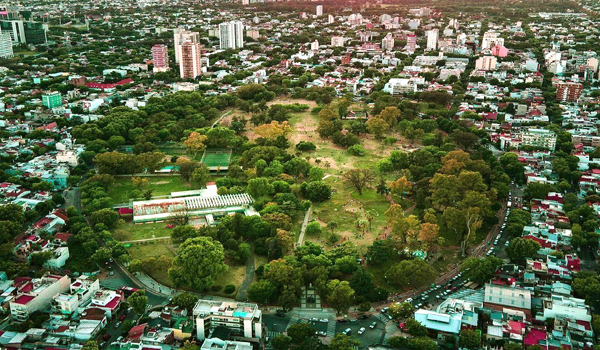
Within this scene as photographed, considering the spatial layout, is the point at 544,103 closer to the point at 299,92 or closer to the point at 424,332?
the point at 299,92

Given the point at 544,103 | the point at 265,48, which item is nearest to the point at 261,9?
the point at 265,48

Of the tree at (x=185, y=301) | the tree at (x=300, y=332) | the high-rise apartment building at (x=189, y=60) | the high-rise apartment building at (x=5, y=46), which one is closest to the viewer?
the tree at (x=300, y=332)

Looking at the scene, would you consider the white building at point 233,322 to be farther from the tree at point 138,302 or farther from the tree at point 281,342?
the tree at point 138,302

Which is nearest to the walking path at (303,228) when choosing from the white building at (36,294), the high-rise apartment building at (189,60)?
the white building at (36,294)

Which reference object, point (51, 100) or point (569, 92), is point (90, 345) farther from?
point (569, 92)

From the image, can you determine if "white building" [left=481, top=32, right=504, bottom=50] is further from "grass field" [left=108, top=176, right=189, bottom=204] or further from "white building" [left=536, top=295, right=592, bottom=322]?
"white building" [left=536, top=295, right=592, bottom=322]

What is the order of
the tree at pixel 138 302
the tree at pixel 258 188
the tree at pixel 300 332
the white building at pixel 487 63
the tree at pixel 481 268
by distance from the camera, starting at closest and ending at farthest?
the tree at pixel 300 332, the tree at pixel 138 302, the tree at pixel 481 268, the tree at pixel 258 188, the white building at pixel 487 63
